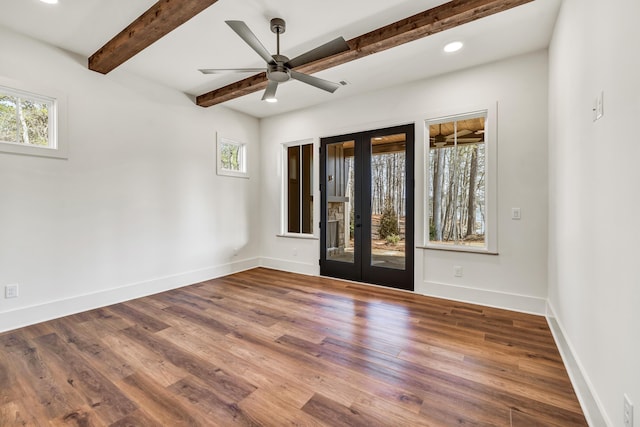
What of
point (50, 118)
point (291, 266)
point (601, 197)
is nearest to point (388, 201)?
point (291, 266)

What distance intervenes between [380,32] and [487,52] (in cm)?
130

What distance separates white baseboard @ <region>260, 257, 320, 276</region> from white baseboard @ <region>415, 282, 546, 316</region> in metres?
1.76

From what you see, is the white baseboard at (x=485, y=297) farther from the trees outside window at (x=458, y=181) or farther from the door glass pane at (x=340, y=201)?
the door glass pane at (x=340, y=201)

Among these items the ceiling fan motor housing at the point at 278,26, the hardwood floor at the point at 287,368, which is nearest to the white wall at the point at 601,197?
the hardwood floor at the point at 287,368

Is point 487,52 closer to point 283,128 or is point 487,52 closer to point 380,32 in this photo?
point 380,32

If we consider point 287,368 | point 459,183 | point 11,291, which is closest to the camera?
point 287,368

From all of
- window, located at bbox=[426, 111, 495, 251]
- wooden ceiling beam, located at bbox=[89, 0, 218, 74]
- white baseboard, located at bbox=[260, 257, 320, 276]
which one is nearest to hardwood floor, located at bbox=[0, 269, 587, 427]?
window, located at bbox=[426, 111, 495, 251]

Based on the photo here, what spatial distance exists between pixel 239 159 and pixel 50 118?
2626 mm

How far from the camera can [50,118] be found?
3100 millimetres

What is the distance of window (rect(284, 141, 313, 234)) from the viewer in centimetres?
509

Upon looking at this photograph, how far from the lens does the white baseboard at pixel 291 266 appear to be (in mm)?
4910

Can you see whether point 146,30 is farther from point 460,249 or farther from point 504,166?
point 460,249

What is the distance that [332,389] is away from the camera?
6.14 ft

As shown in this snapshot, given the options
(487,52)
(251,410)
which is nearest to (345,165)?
(487,52)
